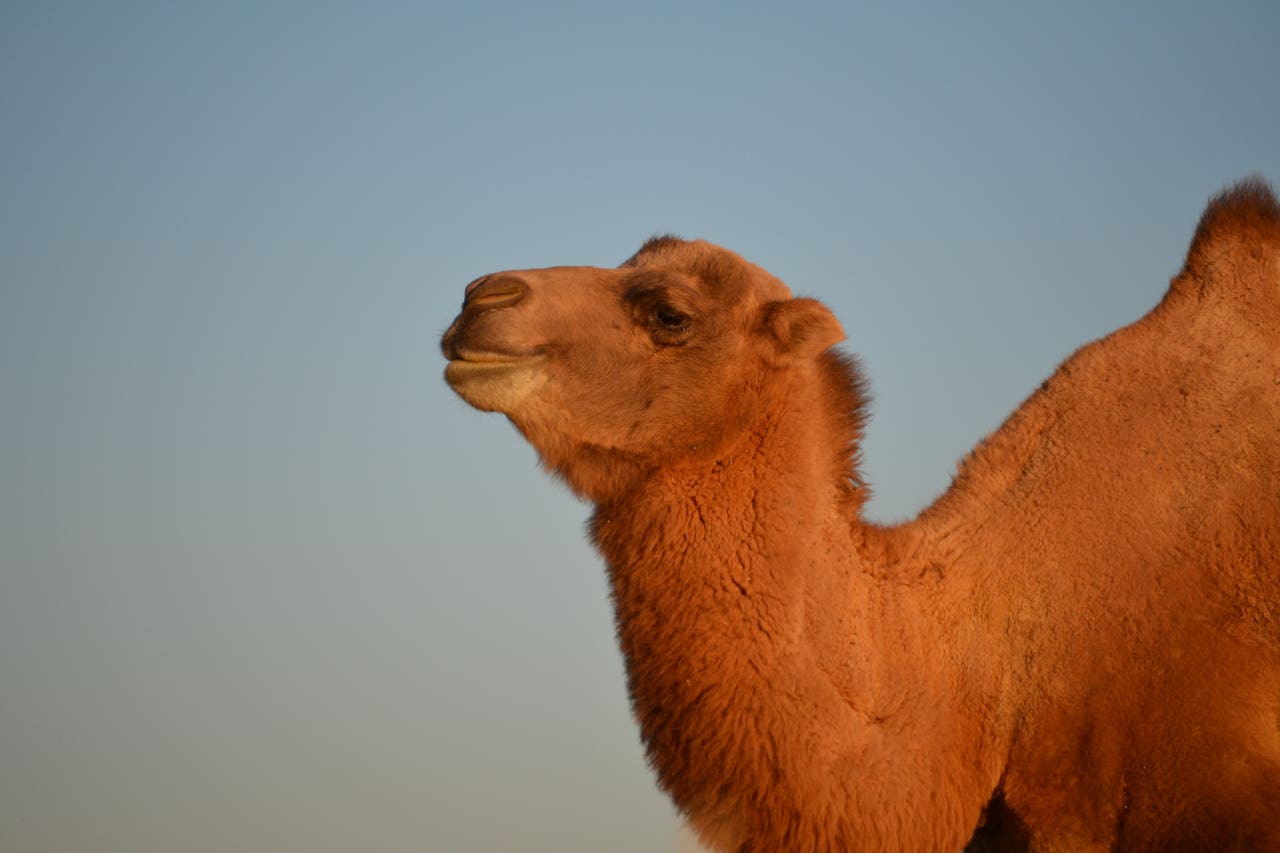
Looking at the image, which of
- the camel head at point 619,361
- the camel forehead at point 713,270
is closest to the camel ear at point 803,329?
the camel head at point 619,361

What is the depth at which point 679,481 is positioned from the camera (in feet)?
17.4

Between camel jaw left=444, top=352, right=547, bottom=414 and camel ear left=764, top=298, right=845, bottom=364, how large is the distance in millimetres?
904

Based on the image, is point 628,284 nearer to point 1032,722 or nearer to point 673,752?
point 673,752

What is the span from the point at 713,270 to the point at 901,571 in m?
1.37

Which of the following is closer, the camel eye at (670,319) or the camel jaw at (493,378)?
the camel jaw at (493,378)

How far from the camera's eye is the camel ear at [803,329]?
5.41 metres

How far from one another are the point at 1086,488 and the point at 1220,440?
0.53 m

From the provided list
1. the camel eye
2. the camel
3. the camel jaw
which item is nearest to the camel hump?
the camel

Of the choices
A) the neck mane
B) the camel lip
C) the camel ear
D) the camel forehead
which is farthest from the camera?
the camel forehead

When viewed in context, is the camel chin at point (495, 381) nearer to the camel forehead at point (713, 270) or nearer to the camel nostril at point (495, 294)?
the camel nostril at point (495, 294)

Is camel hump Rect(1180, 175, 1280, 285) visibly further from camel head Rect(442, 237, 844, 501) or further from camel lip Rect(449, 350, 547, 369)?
camel lip Rect(449, 350, 547, 369)

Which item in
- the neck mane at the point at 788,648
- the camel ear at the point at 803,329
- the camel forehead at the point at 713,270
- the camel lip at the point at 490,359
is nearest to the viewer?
the neck mane at the point at 788,648

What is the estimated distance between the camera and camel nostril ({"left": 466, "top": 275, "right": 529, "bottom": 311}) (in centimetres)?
526

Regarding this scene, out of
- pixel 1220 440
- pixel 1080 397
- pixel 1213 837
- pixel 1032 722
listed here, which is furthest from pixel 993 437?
pixel 1213 837
